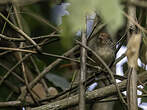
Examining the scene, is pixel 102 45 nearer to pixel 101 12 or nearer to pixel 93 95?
pixel 93 95

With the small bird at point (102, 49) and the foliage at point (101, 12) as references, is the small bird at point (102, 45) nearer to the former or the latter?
the small bird at point (102, 49)

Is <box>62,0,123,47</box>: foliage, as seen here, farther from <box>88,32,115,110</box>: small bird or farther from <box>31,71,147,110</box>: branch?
<box>88,32,115,110</box>: small bird

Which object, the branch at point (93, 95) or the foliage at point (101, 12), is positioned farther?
the branch at point (93, 95)

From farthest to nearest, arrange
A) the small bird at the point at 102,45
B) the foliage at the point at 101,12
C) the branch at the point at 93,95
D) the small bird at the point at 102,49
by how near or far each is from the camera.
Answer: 1. the small bird at the point at 102,45
2. the small bird at the point at 102,49
3. the branch at the point at 93,95
4. the foliage at the point at 101,12

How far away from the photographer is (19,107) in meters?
2.67

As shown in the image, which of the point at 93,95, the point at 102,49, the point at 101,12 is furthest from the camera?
the point at 102,49

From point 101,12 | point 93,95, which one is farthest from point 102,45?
point 101,12

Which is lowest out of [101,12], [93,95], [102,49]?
[93,95]

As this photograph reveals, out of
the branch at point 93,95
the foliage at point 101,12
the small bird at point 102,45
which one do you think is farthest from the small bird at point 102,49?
the foliage at point 101,12

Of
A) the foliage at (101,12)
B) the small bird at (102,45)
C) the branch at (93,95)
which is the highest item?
the small bird at (102,45)

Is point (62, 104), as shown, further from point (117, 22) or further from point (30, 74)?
point (117, 22)

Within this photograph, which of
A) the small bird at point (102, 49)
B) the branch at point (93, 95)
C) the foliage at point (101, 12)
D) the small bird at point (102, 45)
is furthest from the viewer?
the small bird at point (102, 45)

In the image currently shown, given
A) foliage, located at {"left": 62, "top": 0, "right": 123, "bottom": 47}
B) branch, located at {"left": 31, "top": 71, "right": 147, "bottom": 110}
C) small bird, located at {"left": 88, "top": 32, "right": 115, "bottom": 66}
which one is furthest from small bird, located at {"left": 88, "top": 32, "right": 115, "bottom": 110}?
foliage, located at {"left": 62, "top": 0, "right": 123, "bottom": 47}

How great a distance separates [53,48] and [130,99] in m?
1.81
